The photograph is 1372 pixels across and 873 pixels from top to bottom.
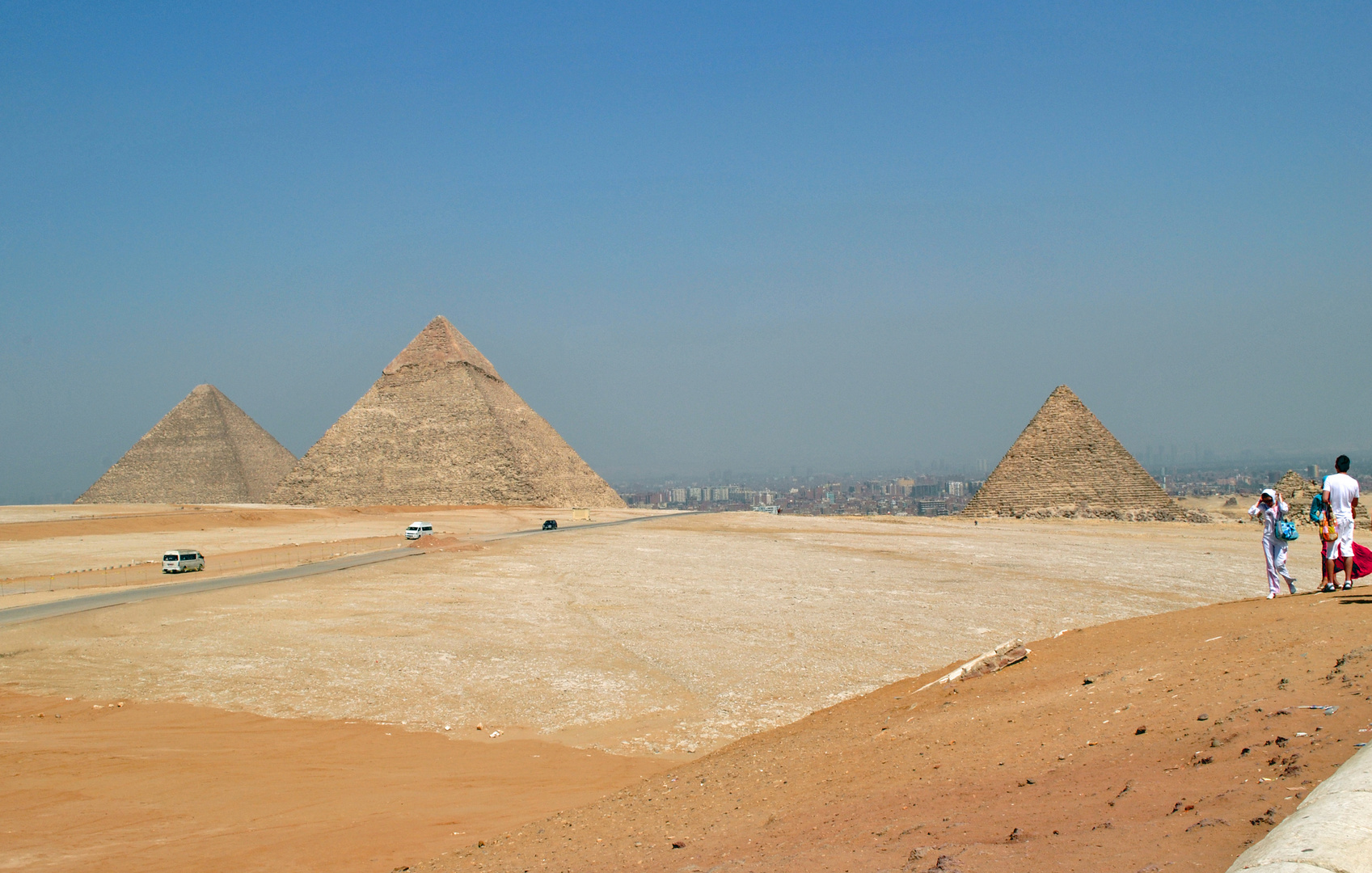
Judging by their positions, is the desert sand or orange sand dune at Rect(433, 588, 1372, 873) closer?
orange sand dune at Rect(433, 588, 1372, 873)

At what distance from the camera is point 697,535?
37688mm

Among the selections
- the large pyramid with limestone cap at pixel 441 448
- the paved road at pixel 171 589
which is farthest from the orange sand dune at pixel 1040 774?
the large pyramid with limestone cap at pixel 441 448

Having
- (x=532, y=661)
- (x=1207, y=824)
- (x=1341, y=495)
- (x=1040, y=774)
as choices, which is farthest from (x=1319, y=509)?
(x=532, y=661)

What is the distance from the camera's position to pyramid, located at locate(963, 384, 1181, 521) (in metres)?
50.8

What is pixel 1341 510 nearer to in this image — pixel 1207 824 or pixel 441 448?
pixel 1207 824

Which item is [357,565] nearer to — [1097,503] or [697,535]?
[697,535]

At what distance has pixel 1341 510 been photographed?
9680 millimetres

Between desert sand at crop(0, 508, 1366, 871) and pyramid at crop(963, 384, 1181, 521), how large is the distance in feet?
74.3

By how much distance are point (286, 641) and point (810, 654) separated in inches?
333

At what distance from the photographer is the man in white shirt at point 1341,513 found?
963cm

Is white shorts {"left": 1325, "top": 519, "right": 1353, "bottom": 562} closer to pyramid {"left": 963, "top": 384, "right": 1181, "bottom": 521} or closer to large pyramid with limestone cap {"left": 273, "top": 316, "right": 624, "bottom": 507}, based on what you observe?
pyramid {"left": 963, "top": 384, "right": 1181, "bottom": 521}

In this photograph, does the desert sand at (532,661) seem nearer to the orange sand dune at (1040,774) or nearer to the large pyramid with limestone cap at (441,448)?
the orange sand dune at (1040,774)

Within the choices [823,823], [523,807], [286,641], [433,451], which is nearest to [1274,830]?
[823,823]

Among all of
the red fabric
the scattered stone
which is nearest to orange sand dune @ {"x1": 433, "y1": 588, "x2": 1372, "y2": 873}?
the scattered stone
